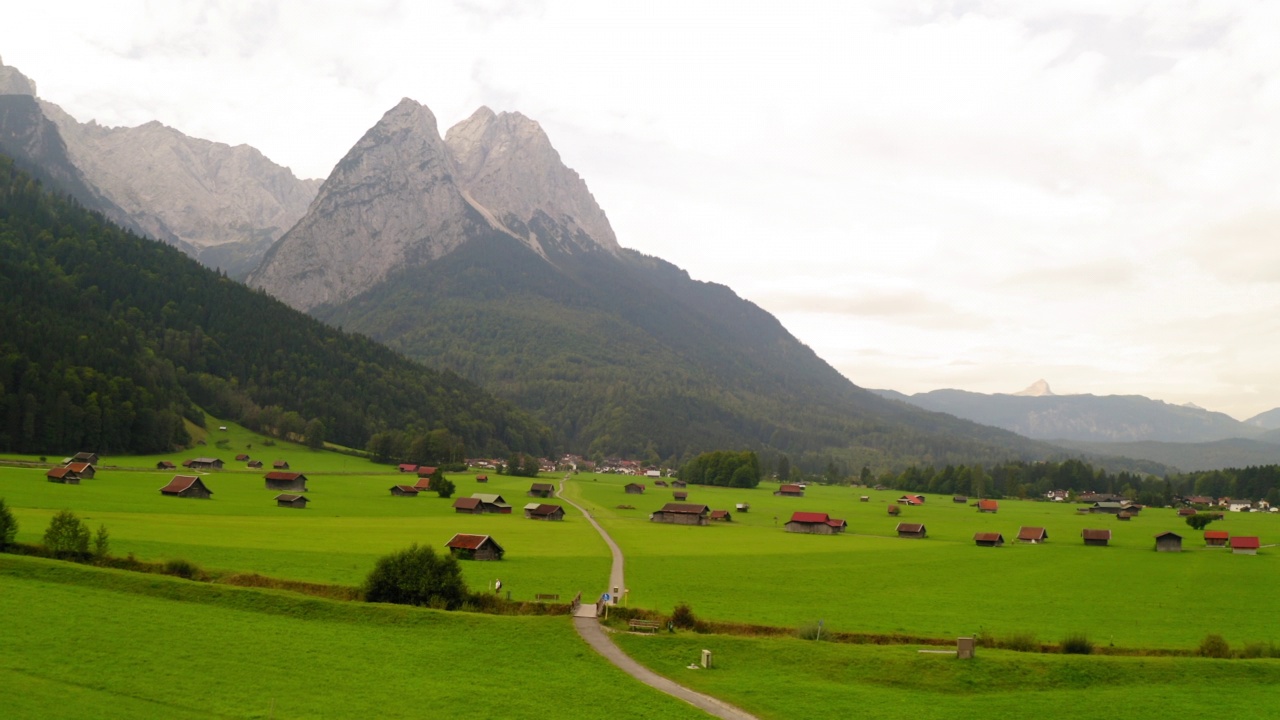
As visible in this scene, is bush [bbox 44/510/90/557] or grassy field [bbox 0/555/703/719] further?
bush [bbox 44/510/90/557]

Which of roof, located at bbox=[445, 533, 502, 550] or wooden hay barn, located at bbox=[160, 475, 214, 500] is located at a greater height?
wooden hay barn, located at bbox=[160, 475, 214, 500]

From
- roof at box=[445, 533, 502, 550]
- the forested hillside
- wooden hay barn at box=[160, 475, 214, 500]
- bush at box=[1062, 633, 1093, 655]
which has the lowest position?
bush at box=[1062, 633, 1093, 655]

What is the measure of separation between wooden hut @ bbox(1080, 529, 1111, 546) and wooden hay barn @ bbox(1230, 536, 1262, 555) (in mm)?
10777

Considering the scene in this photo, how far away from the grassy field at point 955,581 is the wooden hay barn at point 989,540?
1283 mm

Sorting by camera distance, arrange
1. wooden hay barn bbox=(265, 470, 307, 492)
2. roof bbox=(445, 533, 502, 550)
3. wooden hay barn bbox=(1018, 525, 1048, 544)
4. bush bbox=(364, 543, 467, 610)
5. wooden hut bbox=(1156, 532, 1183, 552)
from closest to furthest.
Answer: bush bbox=(364, 543, 467, 610) → roof bbox=(445, 533, 502, 550) → wooden hut bbox=(1156, 532, 1183, 552) → wooden hay barn bbox=(1018, 525, 1048, 544) → wooden hay barn bbox=(265, 470, 307, 492)

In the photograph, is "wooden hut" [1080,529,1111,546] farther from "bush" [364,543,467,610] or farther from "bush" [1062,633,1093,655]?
"bush" [364,543,467,610]

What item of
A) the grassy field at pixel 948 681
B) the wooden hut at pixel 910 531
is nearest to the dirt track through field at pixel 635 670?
the grassy field at pixel 948 681

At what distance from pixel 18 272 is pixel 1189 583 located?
567 feet

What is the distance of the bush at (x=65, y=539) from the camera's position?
4344 centimetres

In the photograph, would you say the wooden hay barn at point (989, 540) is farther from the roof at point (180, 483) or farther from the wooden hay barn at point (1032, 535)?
the roof at point (180, 483)

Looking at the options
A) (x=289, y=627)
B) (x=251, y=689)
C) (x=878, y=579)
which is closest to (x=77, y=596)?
(x=289, y=627)

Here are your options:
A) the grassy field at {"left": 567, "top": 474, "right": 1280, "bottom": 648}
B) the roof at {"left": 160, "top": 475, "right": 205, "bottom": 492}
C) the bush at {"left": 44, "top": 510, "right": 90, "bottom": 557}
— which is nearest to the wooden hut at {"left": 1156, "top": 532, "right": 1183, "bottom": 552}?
the grassy field at {"left": 567, "top": 474, "right": 1280, "bottom": 648}

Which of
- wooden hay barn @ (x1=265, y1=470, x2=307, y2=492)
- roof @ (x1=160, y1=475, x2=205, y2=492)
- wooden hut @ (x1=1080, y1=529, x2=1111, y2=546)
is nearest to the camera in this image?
roof @ (x1=160, y1=475, x2=205, y2=492)

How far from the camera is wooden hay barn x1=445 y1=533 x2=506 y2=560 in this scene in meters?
58.4
